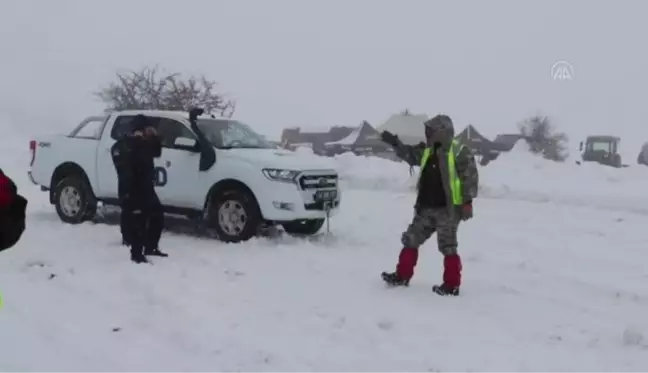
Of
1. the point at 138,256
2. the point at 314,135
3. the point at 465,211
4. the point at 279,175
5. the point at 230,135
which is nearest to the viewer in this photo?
the point at 465,211

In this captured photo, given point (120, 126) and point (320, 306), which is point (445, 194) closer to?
point (320, 306)

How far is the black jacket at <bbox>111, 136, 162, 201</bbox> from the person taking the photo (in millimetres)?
8650

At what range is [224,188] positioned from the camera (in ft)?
32.9

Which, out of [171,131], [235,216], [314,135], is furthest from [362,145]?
[235,216]

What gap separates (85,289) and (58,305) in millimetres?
601

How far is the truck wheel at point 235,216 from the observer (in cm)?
979

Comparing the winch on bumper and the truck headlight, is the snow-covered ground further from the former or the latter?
the truck headlight

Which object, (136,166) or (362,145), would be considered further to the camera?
(362,145)

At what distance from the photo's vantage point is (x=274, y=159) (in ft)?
32.9

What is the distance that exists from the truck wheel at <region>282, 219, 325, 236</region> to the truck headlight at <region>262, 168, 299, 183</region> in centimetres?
104

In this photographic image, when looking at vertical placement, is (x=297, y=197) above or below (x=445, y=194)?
below

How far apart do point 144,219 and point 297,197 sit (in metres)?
2.05

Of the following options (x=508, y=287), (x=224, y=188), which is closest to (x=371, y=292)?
(x=508, y=287)

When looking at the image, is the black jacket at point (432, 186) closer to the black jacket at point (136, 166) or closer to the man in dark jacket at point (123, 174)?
the black jacket at point (136, 166)
